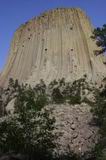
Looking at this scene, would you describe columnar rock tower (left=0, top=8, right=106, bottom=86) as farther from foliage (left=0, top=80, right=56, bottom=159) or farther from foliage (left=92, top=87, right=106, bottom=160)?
foliage (left=0, top=80, right=56, bottom=159)

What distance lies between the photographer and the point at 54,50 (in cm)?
10206

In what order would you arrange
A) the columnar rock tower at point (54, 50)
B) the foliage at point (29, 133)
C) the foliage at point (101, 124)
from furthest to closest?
the columnar rock tower at point (54, 50)
the foliage at point (29, 133)
the foliage at point (101, 124)

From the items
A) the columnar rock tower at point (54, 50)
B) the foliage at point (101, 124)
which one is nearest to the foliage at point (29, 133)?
the foliage at point (101, 124)

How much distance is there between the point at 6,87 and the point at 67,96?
22.1 m

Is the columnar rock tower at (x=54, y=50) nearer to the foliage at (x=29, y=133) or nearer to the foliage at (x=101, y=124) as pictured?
the foliage at (x=101, y=124)

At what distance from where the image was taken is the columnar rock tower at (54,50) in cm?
9569

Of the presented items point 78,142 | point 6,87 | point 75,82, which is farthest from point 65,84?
point 78,142

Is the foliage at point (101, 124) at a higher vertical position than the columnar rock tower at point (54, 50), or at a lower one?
lower

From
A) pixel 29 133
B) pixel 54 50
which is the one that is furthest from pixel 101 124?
pixel 54 50

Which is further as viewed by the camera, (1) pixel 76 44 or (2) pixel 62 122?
(1) pixel 76 44

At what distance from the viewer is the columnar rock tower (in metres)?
95.7

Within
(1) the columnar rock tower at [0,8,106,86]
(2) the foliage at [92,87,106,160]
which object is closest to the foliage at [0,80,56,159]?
(2) the foliage at [92,87,106,160]

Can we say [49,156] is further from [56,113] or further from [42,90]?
[42,90]

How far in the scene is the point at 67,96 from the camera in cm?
8112
